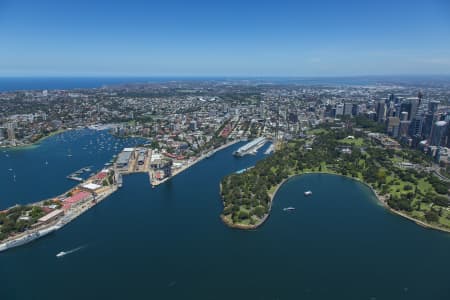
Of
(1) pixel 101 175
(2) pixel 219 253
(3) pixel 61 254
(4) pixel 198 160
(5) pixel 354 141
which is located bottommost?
(2) pixel 219 253

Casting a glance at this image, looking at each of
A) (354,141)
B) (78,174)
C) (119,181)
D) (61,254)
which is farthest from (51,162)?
(354,141)

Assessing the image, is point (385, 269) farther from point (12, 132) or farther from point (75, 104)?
point (75, 104)

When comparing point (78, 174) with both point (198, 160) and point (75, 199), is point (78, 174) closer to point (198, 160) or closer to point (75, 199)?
point (75, 199)

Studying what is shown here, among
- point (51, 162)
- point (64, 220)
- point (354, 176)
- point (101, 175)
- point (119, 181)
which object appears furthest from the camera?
point (51, 162)

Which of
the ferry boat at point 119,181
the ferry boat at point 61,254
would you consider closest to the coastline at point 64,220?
the ferry boat at point 119,181

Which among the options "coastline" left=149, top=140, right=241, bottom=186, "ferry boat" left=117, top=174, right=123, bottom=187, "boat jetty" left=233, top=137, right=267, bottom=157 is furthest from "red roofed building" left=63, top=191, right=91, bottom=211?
"boat jetty" left=233, top=137, right=267, bottom=157

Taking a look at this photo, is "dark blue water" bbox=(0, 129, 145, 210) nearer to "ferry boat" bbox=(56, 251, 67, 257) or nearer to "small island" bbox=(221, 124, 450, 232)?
"ferry boat" bbox=(56, 251, 67, 257)
